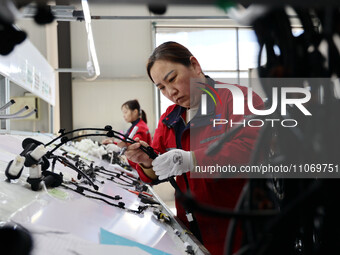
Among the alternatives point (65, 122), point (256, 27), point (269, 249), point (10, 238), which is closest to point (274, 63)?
point (256, 27)

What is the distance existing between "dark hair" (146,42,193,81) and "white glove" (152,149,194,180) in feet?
1.31

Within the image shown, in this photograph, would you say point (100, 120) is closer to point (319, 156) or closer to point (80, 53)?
point (80, 53)

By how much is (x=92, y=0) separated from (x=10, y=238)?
0.48 m

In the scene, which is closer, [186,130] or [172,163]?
[172,163]

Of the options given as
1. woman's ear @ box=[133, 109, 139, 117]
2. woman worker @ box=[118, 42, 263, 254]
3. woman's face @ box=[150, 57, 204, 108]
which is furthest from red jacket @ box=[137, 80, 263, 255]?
woman's ear @ box=[133, 109, 139, 117]

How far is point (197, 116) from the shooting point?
1115 millimetres

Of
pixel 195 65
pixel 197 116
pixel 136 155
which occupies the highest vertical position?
pixel 195 65

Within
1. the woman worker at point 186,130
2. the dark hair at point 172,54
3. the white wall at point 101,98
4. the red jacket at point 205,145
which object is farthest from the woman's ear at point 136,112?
the white wall at point 101,98

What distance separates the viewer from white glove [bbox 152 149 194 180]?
0.97 meters

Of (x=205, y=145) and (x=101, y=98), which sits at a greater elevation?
(x=101, y=98)

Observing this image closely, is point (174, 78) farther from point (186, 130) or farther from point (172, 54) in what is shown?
point (186, 130)

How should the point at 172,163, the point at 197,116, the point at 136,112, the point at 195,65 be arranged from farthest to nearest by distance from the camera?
1. the point at 136,112
2. the point at 195,65
3. the point at 197,116
4. the point at 172,163

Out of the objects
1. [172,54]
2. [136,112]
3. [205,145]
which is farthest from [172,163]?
[136,112]

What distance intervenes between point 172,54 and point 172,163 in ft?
1.48
